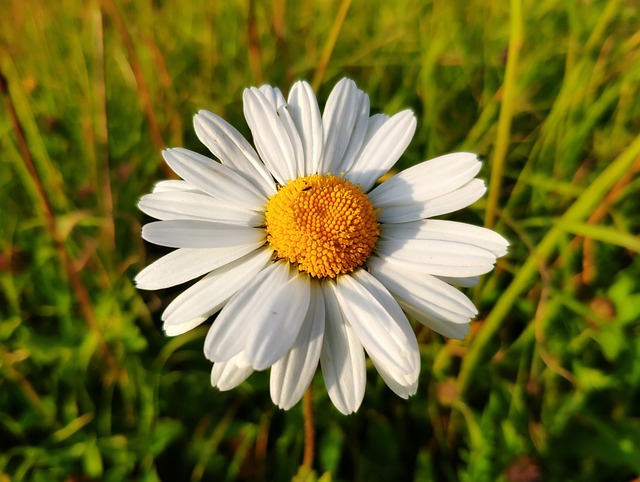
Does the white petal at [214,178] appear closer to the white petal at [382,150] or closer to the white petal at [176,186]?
the white petal at [176,186]

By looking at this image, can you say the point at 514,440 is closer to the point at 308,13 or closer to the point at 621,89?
the point at 621,89

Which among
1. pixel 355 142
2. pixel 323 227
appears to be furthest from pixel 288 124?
pixel 323 227

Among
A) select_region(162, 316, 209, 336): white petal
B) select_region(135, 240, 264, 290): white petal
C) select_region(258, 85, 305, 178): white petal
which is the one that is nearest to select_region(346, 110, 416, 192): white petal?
select_region(258, 85, 305, 178): white petal

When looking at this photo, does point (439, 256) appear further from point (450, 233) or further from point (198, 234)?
point (198, 234)

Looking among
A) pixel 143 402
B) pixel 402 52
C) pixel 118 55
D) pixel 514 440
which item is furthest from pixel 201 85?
pixel 514 440

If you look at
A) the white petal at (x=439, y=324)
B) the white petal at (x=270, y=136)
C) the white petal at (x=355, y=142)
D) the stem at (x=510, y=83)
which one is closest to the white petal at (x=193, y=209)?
the white petal at (x=270, y=136)

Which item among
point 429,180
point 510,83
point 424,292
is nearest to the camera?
point 424,292
